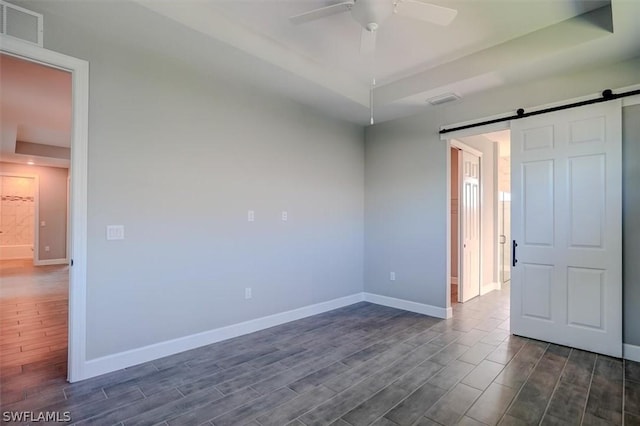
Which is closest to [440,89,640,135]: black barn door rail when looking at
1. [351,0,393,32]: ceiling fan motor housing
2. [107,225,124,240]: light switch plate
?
[351,0,393,32]: ceiling fan motor housing

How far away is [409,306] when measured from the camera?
4594 millimetres

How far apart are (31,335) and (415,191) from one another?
16.4 feet

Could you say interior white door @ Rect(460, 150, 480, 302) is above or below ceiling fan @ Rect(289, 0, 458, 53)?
below

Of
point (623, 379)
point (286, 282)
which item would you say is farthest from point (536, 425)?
point (286, 282)

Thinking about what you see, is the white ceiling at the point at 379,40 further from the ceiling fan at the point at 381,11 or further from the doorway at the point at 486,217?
the doorway at the point at 486,217

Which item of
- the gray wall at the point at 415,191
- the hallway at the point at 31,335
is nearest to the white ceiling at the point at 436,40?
the gray wall at the point at 415,191

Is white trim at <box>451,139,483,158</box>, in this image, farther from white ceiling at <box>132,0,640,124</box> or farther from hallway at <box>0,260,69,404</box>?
hallway at <box>0,260,69,404</box>

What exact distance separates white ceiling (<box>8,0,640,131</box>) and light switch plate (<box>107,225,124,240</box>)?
163 centimetres

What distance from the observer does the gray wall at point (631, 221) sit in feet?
9.71

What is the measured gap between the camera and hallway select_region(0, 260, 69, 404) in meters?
2.53

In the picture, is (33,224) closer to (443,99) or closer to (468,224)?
(443,99)

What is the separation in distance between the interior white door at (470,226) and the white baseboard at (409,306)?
110 cm

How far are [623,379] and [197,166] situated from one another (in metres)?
4.25

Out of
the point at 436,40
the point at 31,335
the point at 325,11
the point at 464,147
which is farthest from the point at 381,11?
the point at 31,335
